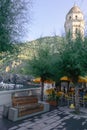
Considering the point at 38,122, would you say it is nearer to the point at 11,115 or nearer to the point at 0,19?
the point at 11,115

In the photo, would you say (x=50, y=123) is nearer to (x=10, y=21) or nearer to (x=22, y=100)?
(x=22, y=100)

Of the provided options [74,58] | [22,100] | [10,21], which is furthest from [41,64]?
[10,21]

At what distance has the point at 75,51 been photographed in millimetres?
11602

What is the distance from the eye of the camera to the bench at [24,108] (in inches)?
383

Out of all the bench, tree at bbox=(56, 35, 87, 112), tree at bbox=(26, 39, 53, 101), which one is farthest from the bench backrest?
tree at bbox=(26, 39, 53, 101)

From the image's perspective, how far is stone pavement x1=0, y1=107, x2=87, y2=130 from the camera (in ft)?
28.8

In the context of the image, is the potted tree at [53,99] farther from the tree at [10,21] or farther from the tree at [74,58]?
the tree at [10,21]

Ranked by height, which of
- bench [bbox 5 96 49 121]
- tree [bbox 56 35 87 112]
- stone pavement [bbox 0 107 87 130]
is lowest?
stone pavement [bbox 0 107 87 130]

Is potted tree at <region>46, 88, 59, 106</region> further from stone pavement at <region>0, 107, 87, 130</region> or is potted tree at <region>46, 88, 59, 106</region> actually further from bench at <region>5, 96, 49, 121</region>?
stone pavement at <region>0, 107, 87, 130</region>

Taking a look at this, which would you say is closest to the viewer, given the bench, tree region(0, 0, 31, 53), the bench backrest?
tree region(0, 0, 31, 53)

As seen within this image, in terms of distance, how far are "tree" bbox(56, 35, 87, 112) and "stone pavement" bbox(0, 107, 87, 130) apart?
154cm

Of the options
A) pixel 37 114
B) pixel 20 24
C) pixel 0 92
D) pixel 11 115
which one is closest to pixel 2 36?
pixel 20 24

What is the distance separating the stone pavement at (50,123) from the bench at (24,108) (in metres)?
0.30

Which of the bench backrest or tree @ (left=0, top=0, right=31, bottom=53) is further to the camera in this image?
the bench backrest
